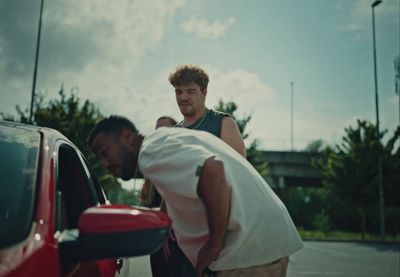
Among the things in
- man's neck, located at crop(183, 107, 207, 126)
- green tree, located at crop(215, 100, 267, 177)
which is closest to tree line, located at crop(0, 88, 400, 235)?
green tree, located at crop(215, 100, 267, 177)

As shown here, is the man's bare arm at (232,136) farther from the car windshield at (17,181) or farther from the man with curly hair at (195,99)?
the car windshield at (17,181)

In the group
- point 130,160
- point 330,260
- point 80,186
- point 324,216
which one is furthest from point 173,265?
point 324,216

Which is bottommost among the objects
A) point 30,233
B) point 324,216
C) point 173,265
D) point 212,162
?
point 324,216

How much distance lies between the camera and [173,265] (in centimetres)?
262

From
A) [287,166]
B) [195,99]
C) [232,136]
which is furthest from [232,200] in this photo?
[287,166]

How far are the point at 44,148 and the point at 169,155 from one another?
555mm

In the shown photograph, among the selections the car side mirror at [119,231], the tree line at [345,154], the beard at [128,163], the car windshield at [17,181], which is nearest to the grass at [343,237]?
the tree line at [345,154]

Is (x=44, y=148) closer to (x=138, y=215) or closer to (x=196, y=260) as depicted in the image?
(x=138, y=215)

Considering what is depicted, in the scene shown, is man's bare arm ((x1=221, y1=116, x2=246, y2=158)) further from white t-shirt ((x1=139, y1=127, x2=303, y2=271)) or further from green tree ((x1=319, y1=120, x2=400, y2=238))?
green tree ((x1=319, y1=120, x2=400, y2=238))

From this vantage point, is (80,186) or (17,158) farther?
(80,186)

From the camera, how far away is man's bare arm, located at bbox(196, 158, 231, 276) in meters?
1.65

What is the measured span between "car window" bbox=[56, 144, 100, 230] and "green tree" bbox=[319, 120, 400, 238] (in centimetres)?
2184

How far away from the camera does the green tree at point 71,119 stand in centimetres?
1908

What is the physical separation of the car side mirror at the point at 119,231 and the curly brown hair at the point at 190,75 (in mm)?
1765
